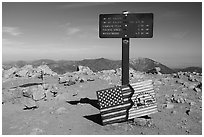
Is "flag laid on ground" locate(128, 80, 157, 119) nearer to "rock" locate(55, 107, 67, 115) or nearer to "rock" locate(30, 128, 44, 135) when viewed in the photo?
"rock" locate(55, 107, 67, 115)

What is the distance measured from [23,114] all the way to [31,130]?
1896 millimetres

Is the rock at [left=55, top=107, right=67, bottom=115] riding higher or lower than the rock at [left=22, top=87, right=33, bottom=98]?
lower

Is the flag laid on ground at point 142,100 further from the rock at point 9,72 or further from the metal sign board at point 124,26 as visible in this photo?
the rock at point 9,72

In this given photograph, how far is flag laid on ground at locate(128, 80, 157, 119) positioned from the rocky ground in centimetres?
27

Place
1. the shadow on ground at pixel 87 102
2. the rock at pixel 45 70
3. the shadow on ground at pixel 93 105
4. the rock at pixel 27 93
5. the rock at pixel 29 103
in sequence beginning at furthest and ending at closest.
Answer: the rock at pixel 45 70, the rock at pixel 27 93, the shadow on ground at pixel 87 102, the rock at pixel 29 103, the shadow on ground at pixel 93 105

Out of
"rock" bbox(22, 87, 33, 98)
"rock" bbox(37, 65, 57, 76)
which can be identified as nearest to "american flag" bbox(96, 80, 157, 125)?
"rock" bbox(22, 87, 33, 98)

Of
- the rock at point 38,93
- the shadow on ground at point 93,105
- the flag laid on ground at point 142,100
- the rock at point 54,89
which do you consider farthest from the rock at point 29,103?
the flag laid on ground at point 142,100

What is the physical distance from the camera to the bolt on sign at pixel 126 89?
826 cm

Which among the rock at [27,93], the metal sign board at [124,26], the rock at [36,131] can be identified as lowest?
the rock at [36,131]

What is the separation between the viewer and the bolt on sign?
826 cm

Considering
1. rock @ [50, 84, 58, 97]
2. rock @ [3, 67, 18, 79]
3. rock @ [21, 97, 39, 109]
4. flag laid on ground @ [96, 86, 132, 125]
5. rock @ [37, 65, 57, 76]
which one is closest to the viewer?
flag laid on ground @ [96, 86, 132, 125]

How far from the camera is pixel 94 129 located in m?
8.03

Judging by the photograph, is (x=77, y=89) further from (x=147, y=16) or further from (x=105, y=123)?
(x=147, y=16)

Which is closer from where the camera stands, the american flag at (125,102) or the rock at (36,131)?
the rock at (36,131)
